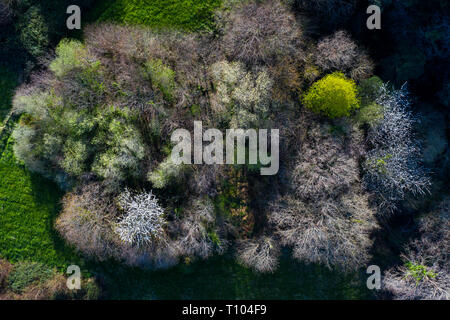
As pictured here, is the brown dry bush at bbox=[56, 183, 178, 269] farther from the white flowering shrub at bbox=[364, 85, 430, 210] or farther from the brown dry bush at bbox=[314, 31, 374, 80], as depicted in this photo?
the brown dry bush at bbox=[314, 31, 374, 80]

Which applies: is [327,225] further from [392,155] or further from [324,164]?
[392,155]

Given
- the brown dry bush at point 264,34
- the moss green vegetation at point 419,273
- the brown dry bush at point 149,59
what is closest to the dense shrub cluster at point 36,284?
the brown dry bush at point 149,59

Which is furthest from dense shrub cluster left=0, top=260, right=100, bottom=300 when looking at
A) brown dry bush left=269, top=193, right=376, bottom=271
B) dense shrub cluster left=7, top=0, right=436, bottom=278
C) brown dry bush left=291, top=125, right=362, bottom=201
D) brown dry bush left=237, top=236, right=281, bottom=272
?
brown dry bush left=291, top=125, right=362, bottom=201

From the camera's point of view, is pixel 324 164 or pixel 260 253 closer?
pixel 324 164

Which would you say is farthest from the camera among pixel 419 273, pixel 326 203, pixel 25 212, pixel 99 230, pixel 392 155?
pixel 25 212

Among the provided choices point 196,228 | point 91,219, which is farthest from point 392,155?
point 91,219
